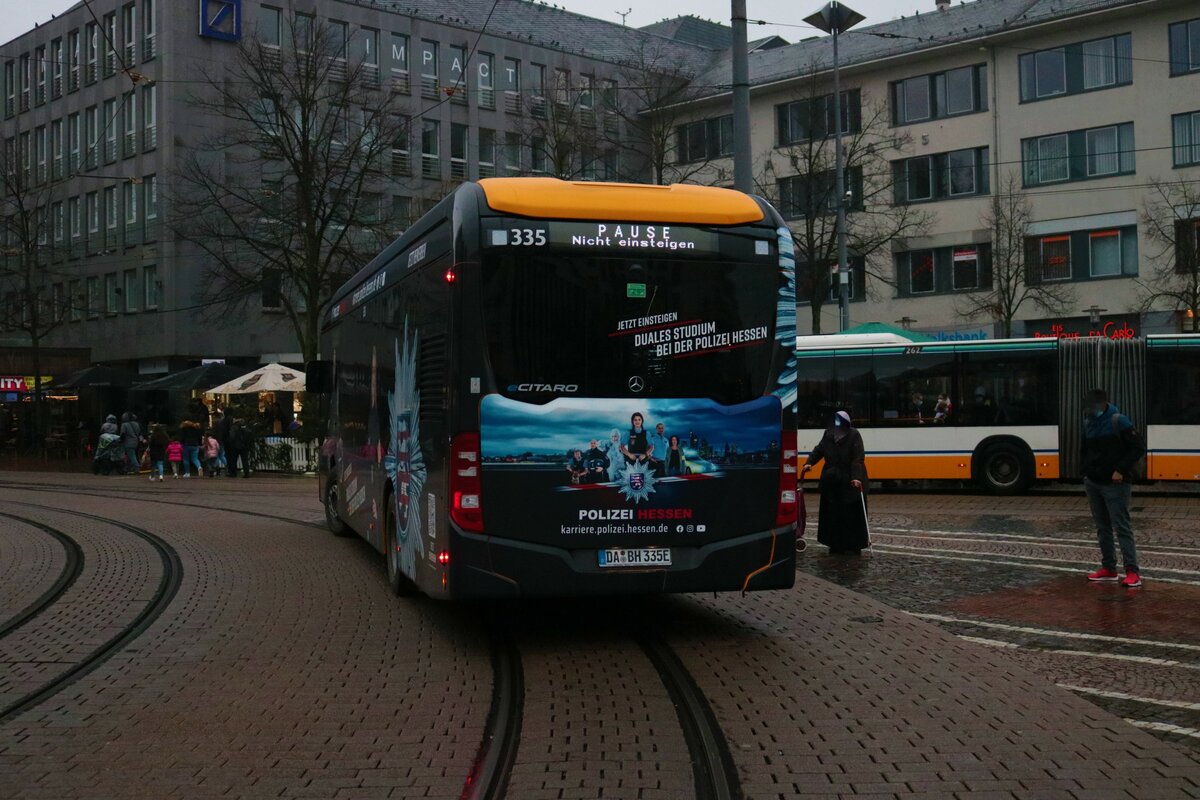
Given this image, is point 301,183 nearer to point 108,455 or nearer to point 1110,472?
point 108,455

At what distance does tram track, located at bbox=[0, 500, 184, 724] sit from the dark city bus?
84.9 inches

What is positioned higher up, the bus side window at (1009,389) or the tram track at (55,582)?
the bus side window at (1009,389)

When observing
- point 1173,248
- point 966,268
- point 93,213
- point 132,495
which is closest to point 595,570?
point 132,495

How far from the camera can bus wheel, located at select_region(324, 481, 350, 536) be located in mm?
16453

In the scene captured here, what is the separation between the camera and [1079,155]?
42.5 m

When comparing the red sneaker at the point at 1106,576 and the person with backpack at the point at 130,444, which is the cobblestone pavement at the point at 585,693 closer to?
the red sneaker at the point at 1106,576

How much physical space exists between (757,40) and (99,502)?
46.4m

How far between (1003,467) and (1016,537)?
7796 millimetres

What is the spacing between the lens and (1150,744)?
6.16 metres

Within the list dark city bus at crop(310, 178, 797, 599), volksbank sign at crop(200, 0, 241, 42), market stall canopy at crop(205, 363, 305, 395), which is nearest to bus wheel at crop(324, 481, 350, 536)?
dark city bus at crop(310, 178, 797, 599)

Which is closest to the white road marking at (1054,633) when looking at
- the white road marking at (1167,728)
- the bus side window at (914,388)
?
the white road marking at (1167,728)

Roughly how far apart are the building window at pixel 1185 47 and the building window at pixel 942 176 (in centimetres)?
644

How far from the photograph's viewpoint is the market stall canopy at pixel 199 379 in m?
36.6

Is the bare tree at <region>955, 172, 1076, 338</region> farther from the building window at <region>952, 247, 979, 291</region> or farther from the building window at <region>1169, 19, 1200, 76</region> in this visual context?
the building window at <region>1169, 19, 1200, 76</region>
